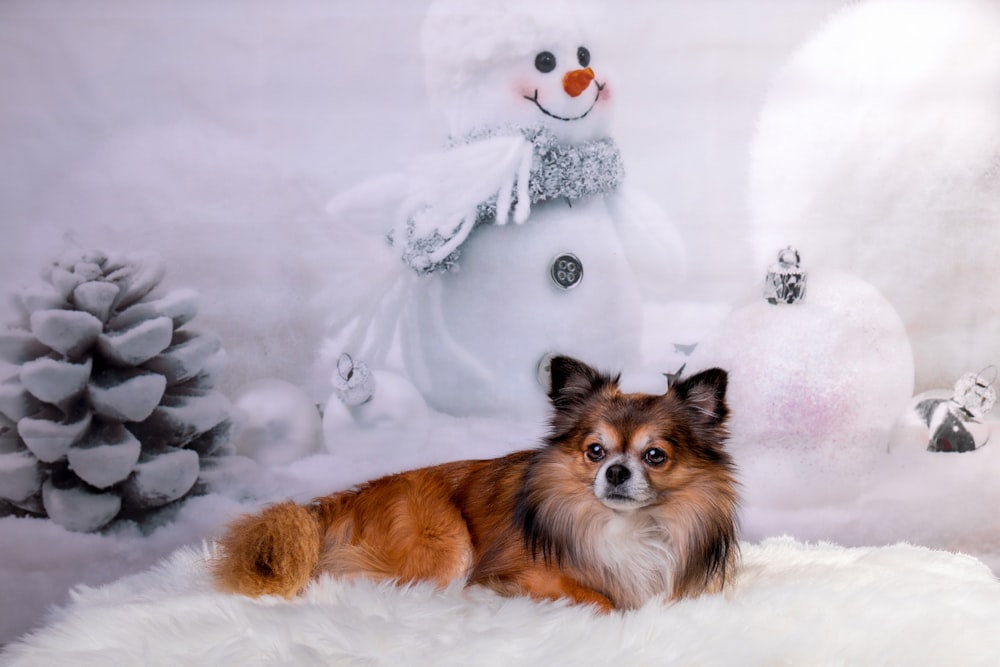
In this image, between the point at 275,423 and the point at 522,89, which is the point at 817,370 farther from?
the point at 275,423

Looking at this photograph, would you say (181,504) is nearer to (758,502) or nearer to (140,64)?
(140,64)

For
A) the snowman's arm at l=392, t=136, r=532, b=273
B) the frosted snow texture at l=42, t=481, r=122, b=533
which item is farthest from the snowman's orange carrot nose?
the frosted snow texture at l=42, t=481, r=122, b=533

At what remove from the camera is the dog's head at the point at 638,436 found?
1.96m

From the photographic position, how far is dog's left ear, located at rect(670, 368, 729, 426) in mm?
2061

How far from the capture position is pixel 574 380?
2139 millimetres

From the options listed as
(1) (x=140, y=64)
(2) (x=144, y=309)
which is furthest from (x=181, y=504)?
(1) (x=140, y=64)

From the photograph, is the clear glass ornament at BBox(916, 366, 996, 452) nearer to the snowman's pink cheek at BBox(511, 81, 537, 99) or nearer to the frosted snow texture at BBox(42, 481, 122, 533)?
the snowman's pink cheek at BBox(511, 81, 537, 99)

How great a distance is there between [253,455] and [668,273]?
1.53 m

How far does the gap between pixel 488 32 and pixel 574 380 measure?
1302 millimetres

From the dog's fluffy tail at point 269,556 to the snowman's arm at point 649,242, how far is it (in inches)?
55.4

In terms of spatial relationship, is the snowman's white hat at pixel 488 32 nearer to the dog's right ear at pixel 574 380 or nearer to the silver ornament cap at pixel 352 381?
the silver ornament cap at pixel 352 381

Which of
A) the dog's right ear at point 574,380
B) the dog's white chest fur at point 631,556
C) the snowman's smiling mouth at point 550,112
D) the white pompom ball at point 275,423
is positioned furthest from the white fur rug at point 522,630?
the snowman's smiling mouth at point 550,112

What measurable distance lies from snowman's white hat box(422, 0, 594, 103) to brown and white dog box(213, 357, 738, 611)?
1206mm

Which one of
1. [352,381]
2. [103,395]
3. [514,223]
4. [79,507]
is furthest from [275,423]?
[514,223]
